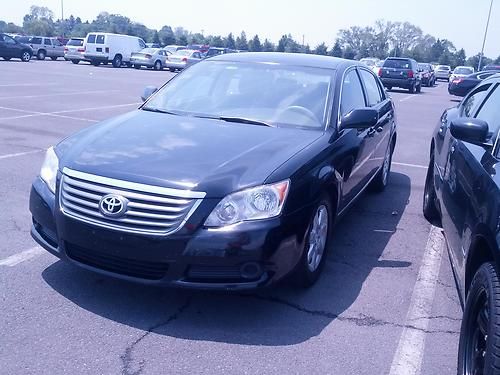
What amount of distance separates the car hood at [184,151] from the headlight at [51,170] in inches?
2.2

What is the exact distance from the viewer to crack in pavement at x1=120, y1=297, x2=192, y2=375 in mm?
3152

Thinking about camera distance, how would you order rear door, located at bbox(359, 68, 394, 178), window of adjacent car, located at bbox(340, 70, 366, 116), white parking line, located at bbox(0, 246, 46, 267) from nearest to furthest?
white parking line, located at bbox(0, 246, 46, 267)
window of adjacent car, located at bbox(340, 70, 366, 116)
rear door, located at bbox(359, 68, 394, 178)

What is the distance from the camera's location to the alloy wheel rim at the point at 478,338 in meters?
2.84

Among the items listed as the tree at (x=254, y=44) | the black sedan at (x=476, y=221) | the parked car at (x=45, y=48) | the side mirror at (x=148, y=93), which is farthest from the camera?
the tree at (x=254, y=44)

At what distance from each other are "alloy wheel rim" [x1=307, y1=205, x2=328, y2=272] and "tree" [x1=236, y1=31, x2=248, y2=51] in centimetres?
7427

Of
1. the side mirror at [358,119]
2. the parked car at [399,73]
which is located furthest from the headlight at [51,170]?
the parked car at [399,73]

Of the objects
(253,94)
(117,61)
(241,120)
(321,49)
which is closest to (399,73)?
(117,61)

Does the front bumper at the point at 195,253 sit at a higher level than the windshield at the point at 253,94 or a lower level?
lower

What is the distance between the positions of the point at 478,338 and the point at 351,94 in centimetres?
302

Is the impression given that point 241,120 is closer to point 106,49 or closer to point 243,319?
point 243,319

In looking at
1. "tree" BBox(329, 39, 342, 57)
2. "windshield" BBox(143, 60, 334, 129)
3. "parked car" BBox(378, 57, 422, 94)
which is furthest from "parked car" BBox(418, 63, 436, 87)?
"windshield" BBox(143, 60, 334, 129)

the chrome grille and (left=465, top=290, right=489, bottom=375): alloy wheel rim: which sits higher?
the chrome grille

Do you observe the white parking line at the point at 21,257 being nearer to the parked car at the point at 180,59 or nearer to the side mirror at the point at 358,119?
the side mirror at the point at 358,119

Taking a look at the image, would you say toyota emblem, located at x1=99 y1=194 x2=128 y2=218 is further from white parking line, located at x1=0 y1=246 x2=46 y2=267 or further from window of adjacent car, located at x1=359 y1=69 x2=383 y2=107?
window of adjacent car, located at x1=359 y1=69 x2=383 y2=107
